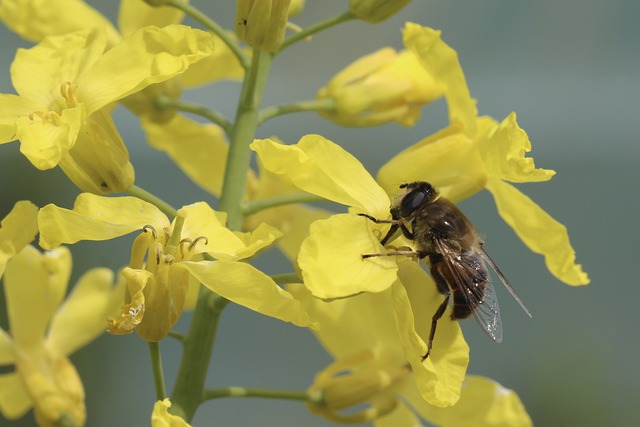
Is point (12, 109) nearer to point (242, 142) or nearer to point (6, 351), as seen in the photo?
point (242, 142)

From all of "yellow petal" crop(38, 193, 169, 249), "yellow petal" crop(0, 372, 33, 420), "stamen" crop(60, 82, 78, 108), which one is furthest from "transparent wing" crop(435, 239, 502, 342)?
"yellow petal" crop(0, 372, 33, 420)

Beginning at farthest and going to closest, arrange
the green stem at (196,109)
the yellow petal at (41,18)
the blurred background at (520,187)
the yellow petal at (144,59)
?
the blurred background at (520,187) → the yellow petal at (41,18) → the green stem at (196,109) → the yellow petal at (144,59)

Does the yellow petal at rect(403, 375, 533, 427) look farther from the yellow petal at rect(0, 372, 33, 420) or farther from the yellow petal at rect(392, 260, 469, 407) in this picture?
the yellow petal at rect(0, 372, 33, 420)

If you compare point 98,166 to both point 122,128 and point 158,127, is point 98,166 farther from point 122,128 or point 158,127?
point 122,128

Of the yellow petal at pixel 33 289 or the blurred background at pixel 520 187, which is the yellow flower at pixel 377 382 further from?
the blurred background at pixel 520 187

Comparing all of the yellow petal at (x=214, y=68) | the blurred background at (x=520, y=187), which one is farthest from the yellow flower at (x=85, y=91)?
the blurred background at (x=520, y=187)
